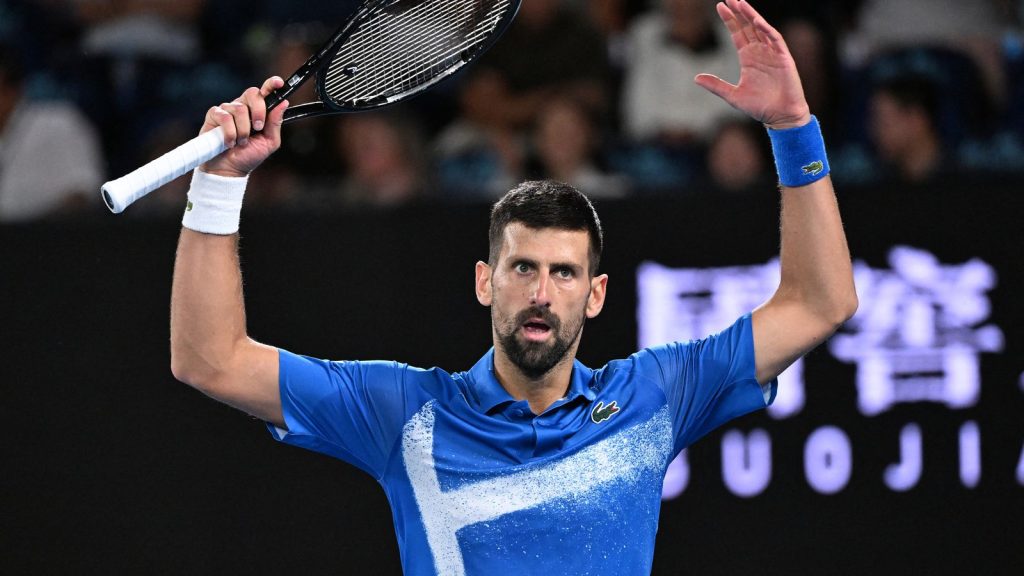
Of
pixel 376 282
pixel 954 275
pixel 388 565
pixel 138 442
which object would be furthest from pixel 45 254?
pixel 954 275

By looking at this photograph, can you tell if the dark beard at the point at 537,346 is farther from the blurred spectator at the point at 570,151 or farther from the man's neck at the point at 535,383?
the blurred spectator at the point at 570,151

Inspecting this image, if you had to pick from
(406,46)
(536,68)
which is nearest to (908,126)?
(536,68)

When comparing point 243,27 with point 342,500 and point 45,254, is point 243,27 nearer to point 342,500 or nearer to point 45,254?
point 45,254

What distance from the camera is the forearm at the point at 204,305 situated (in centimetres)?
330

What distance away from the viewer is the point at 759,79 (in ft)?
11.7

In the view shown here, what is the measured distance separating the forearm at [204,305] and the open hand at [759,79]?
1.20 m

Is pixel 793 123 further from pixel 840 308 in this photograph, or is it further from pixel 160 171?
pixel 160 171

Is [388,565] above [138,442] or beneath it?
beneath

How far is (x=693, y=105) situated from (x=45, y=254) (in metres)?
3.13

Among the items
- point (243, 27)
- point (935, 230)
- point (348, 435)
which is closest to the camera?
point (348, 435)

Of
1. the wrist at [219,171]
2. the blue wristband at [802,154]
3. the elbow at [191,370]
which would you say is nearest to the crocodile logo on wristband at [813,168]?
the blue wristband at [802,154]

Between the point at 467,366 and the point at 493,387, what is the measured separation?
221 centimetres

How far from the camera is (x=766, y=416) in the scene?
5.73m

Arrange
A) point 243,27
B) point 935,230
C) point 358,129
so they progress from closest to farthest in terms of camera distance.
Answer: point 935,230 < point 358,129 < point 243,27
